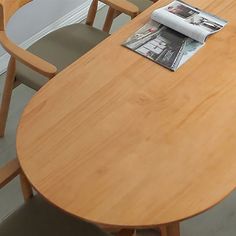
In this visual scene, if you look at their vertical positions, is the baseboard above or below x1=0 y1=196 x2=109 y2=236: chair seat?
below

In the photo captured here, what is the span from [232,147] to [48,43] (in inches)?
44.0

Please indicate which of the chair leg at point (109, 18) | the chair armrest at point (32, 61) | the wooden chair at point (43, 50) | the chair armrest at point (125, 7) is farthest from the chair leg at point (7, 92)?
the chair leg at point (109, 18)

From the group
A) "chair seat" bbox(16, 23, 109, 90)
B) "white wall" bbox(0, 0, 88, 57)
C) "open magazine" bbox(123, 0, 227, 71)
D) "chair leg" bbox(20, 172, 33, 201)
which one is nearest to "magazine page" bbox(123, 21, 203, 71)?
"open magazine" bbox(123, 0, 227, 71)

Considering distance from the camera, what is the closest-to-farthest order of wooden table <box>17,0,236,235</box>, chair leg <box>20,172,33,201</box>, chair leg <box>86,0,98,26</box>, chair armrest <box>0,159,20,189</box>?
1. wooden table <box>17,0,236,235</box>
2. chair armrest <box>0,159,20,189</box>
3. chair leg <box>20,172,33,201</box>
4. chair leg <box>86,0,98,26</box>

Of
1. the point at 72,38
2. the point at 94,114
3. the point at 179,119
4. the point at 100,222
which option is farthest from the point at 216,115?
the point at 72,38

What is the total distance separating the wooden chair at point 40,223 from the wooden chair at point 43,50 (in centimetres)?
49

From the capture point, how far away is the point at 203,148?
127 centimetres

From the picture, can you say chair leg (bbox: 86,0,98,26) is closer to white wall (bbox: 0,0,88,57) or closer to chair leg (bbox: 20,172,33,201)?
white wall (bbox: 0,0,88,57)

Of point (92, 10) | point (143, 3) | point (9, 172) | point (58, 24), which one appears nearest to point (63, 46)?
point (92, 10)

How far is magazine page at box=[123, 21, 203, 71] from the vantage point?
1.53 metres

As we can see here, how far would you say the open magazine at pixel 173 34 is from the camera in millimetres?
1548

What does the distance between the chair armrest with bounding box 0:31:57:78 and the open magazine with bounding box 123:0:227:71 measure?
0.96 feet

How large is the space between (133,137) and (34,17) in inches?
59.8

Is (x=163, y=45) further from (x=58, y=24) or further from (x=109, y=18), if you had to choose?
(x=58, y=24)
